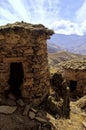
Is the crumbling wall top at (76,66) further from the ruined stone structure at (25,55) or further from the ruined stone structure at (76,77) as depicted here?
the ruined stone structure at (25,55)

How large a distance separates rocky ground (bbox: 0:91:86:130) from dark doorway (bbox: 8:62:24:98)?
0.62m

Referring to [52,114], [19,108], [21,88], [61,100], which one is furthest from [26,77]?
[61,100]

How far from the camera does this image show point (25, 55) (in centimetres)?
1032

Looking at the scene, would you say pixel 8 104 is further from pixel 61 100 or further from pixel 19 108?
pixel 61 100

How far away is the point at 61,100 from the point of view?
12.4 meters

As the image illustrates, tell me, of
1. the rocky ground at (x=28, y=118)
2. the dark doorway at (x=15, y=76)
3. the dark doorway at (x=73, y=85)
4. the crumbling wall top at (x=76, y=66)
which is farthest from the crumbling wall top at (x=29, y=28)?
the dark doorway at (x=73, y=85)

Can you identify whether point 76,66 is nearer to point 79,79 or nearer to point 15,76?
point 79,79

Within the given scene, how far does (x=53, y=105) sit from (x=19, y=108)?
168 centimetres

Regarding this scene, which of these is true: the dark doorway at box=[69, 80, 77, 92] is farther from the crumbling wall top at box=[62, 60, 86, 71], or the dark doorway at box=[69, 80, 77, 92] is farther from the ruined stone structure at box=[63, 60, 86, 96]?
the crumbling wall top at box=[62, 60, 86, 71]

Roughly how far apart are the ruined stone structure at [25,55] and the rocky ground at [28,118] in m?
0.42

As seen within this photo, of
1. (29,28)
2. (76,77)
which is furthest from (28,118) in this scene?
(76,77)

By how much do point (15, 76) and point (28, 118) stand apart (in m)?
2.19

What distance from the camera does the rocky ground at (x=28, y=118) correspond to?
934 cm

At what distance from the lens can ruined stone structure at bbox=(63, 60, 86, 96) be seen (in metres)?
18.4
